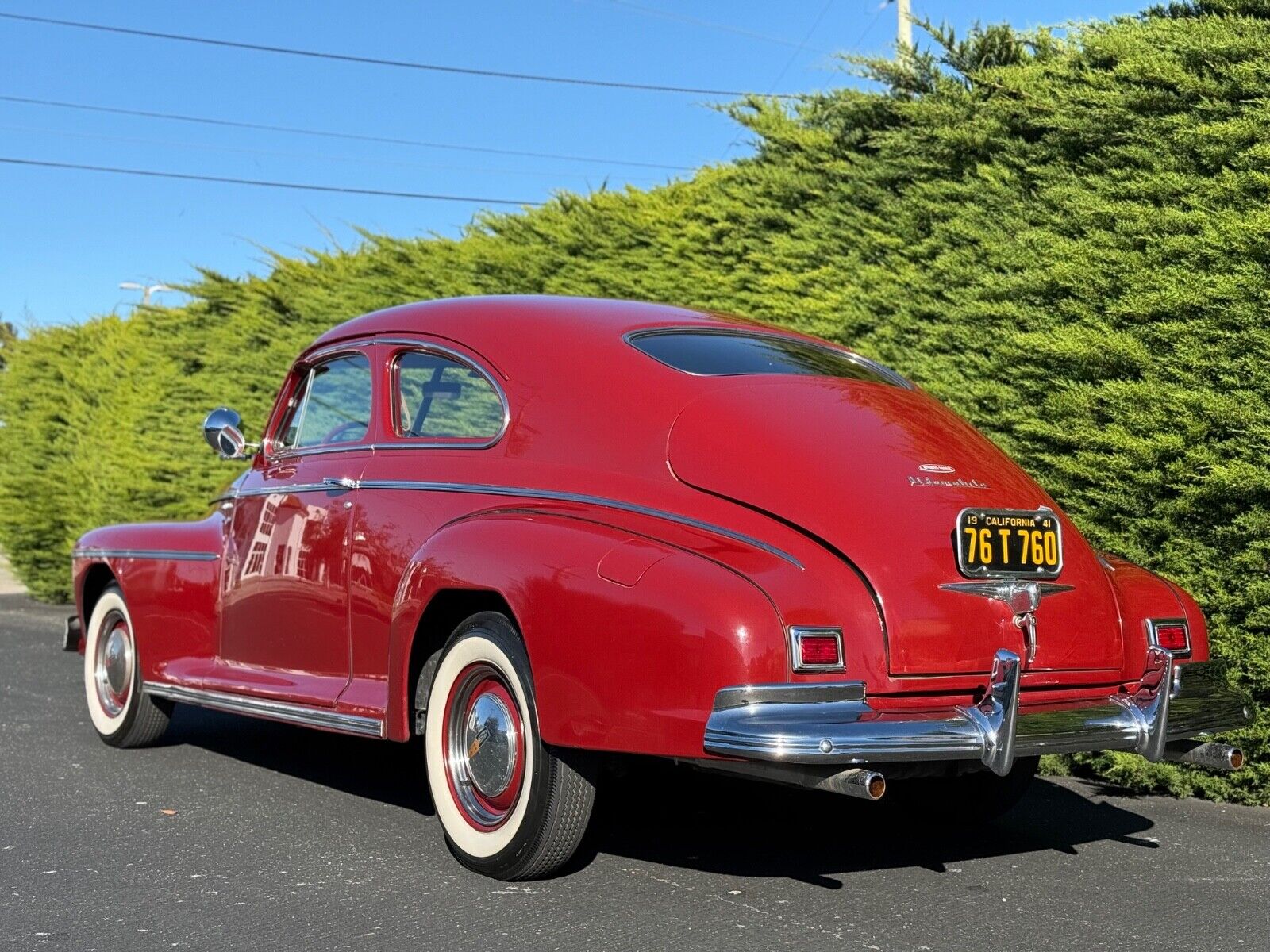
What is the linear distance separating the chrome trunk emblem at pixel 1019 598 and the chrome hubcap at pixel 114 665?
13.6ft

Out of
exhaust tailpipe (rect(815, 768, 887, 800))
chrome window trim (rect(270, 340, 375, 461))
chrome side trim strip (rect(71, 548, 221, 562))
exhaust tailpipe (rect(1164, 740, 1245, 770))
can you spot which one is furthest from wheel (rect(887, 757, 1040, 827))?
chrome side trim strip (rect(71, 548, 221, 562))

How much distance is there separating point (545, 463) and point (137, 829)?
1990mm

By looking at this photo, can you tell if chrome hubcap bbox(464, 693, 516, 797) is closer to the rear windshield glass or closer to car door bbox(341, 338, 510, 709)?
car door bbox(341, 338, 510, 709)

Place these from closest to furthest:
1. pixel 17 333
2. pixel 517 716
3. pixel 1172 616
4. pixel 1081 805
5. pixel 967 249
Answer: pixel 517 716 → pixel 1172 616 → pixel 1081 805 → pixel 967 249 → pixel 17 333

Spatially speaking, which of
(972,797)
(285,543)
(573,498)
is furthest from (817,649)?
(285,543)

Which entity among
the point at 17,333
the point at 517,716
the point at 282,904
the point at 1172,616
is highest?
the point at 17,333

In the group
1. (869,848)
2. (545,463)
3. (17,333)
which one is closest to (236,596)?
(545,463)

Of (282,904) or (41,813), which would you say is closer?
(282,904)

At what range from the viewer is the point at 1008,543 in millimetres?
4504

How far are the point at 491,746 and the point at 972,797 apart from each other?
73.1 inches

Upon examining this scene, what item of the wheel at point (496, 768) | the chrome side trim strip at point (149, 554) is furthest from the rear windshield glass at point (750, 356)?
the chrome side trim strip at point (149, 554)

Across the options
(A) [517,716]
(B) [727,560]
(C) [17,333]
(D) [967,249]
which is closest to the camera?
(B) [727,560]

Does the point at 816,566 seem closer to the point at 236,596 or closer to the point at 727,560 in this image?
the point at 727,560

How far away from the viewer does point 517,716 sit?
4535 mm
